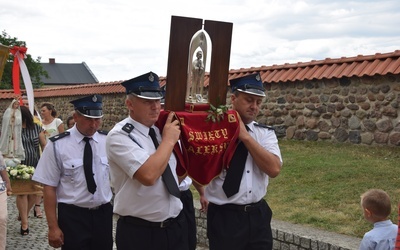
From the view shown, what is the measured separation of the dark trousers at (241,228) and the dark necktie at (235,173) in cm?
15

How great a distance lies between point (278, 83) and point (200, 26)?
28.6 ft

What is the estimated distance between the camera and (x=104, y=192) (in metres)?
4.89

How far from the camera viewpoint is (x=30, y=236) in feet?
27.2

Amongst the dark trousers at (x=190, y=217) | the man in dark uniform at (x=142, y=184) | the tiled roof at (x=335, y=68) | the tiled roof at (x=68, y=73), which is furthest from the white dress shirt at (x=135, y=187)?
the tiled roof at (x=68, y=73)

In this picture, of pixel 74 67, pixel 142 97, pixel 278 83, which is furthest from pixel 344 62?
pixel 74 67

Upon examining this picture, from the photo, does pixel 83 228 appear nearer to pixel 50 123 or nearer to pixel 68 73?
pixel 50 123

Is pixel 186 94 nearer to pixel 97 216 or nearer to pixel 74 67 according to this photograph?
pixel 97 216

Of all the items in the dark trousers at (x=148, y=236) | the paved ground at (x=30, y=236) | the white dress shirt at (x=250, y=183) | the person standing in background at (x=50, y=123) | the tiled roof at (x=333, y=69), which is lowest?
the paved ground at (x=30, y=236)

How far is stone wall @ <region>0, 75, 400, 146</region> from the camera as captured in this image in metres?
10.4

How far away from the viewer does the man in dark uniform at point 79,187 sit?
188 inches

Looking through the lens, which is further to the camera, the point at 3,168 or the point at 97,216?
the point at 3,168

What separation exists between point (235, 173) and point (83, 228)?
139 cm

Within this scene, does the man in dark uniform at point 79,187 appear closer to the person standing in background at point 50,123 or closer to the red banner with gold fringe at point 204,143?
the red banner with gold fringe at point 204,143

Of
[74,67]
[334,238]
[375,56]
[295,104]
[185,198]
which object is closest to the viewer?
[185,198]
